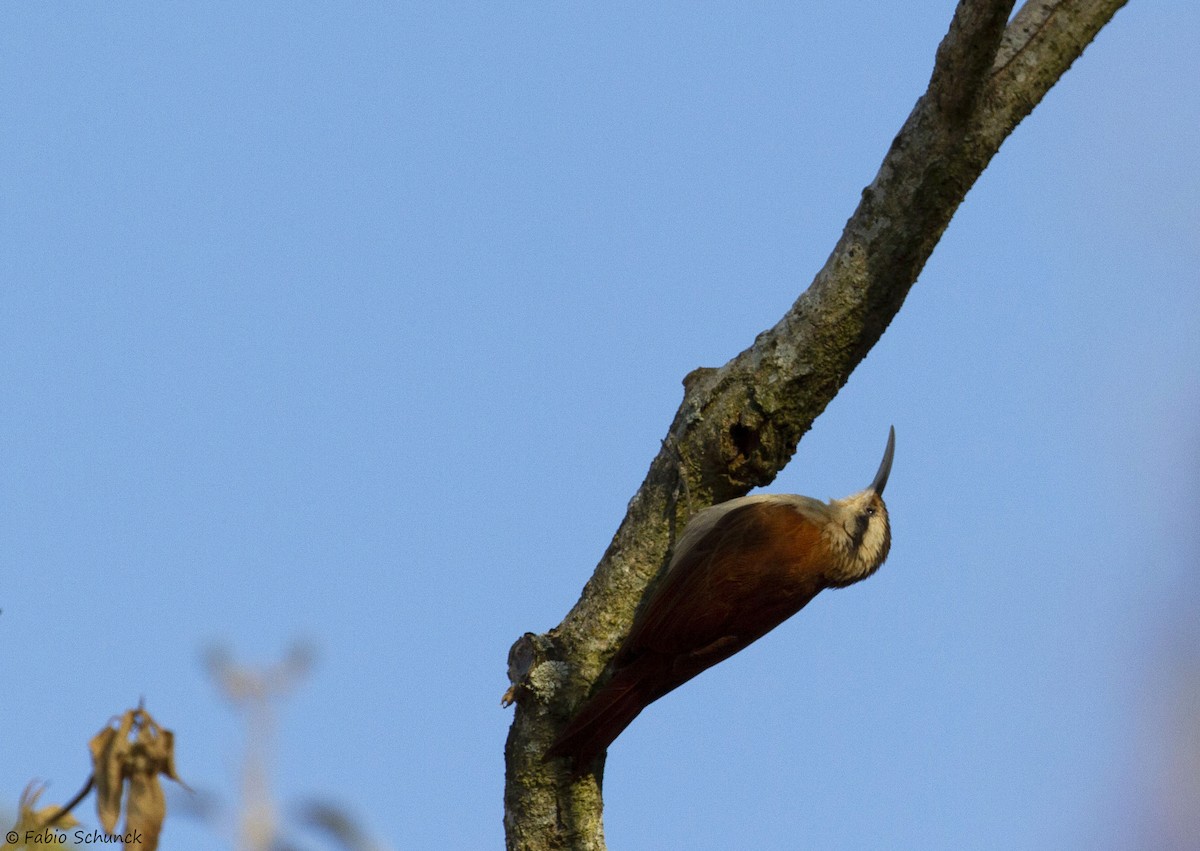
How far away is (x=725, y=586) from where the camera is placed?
4.44 meters

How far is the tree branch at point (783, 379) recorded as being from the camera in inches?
136

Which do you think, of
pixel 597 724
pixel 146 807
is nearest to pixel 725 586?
pixel 597 724

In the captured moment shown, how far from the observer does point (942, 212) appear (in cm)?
351

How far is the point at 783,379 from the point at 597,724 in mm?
1035

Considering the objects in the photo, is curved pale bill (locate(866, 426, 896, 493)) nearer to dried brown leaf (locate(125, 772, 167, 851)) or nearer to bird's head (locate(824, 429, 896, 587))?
bird's head (locate(824, 429, 896, 587))

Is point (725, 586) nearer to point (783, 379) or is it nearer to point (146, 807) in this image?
point (783, 379)

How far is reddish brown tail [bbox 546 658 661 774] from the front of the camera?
3.69 m

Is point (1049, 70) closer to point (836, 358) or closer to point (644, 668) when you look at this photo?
point (836, 358)

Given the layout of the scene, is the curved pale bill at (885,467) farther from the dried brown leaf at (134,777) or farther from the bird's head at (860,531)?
the dried brown leaf at (134,777)

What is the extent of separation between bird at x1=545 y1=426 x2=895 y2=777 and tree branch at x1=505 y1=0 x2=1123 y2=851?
0.10 metres

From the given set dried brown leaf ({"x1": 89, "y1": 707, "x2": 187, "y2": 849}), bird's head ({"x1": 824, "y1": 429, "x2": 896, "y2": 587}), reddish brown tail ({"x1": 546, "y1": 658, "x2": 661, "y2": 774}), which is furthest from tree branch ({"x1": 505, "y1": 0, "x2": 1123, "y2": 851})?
dried brown leaf ({"x1": 89, "y1": 707, "x2": 187, "y2": 849})

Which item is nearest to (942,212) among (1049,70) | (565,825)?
(1049,70)

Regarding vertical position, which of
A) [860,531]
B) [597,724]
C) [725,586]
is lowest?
[597,724]

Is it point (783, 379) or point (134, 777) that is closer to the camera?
point (134, 777)
